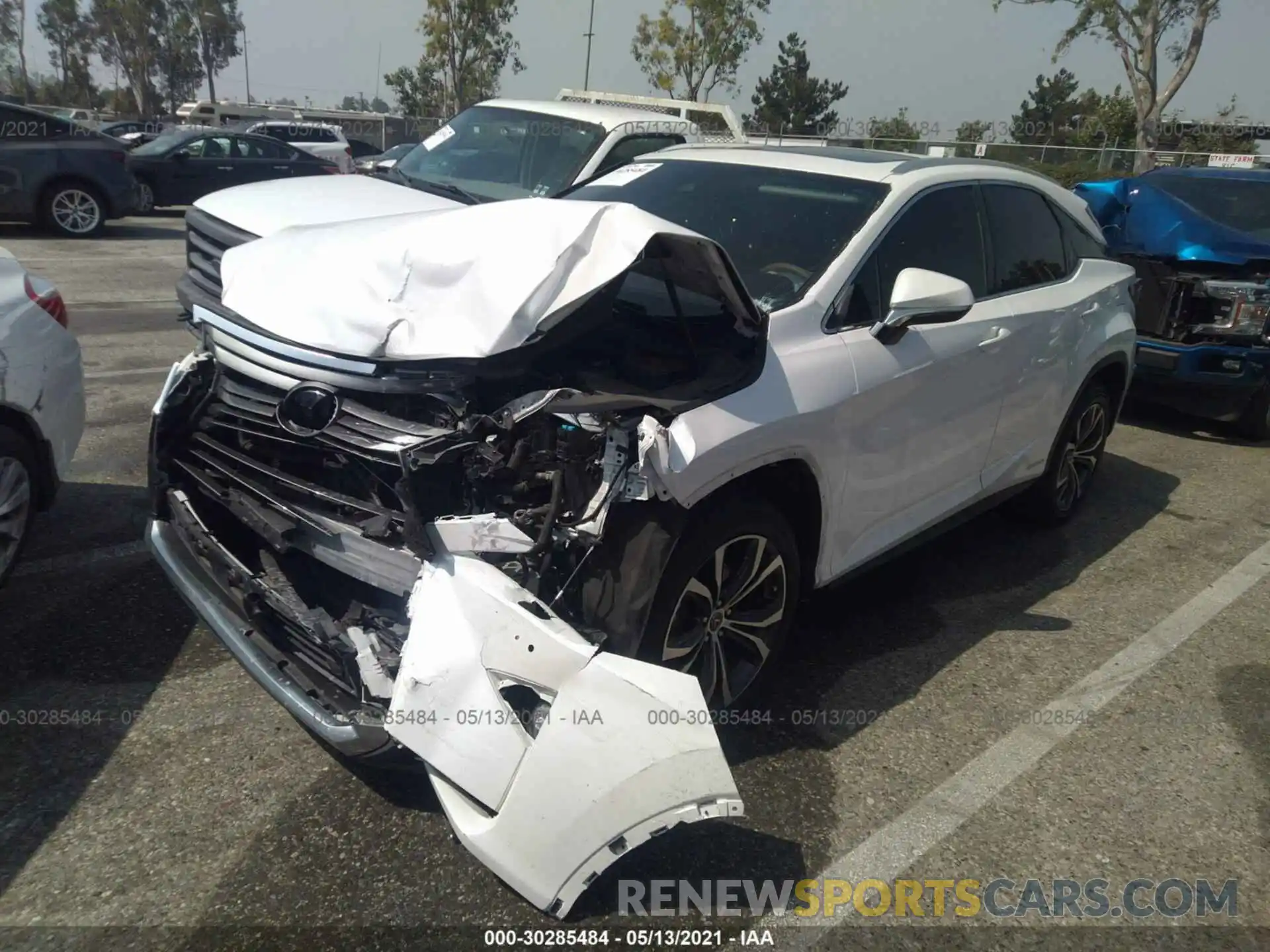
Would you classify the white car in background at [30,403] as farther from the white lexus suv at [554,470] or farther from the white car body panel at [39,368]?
the white lexus suv at [554,470]

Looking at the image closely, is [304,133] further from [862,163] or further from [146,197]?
[862,163]

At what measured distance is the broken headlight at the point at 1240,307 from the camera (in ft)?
22.8

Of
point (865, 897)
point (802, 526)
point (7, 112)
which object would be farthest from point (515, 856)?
point (7, 112)

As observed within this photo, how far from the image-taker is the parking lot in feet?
8.31

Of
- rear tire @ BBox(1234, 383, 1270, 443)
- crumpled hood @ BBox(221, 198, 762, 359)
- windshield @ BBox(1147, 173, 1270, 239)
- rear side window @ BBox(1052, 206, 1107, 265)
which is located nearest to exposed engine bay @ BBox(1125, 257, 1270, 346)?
rear tire @ BBox(1234, 383, 1270, 443)

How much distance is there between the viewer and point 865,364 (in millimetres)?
3354

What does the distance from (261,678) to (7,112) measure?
42.4 ft

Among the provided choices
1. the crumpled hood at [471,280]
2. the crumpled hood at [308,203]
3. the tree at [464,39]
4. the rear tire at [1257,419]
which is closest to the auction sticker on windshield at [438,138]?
the crumpled hood at [308,203]

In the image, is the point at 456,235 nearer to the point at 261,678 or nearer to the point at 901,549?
the point at 261,678

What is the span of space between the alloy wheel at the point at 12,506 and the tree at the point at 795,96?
53.1m

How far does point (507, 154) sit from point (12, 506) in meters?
4.78

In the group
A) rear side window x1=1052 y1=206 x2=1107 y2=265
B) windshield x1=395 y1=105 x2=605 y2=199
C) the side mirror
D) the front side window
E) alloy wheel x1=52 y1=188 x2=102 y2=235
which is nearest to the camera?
the side mirror

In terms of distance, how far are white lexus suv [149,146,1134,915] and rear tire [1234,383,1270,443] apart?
475 centimetres

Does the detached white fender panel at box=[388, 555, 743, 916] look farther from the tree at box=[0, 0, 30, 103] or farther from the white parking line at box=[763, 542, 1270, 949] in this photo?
the tree at box=[0, 0, 30, 103]
